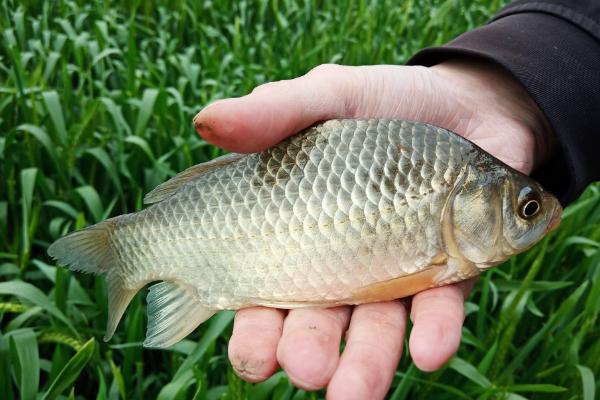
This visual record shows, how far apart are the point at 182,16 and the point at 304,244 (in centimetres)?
367

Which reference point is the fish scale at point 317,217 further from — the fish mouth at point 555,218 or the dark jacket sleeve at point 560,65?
the dark jacket sleeve at point 560,65

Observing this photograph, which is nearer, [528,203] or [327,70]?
[528,203]

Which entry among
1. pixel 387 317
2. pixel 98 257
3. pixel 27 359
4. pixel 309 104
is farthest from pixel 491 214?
pixel 27 359

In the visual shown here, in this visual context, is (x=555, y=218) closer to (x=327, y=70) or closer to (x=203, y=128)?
(x=327, y=70)

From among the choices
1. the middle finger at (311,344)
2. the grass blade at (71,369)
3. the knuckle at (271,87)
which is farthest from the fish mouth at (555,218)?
the grass blade at (71,369)

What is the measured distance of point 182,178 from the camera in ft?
7.02

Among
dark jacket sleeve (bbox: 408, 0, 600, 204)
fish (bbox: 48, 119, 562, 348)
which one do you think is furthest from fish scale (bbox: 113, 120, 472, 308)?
dark jacket sleeve (bbox: 408, 0, 600, 204)

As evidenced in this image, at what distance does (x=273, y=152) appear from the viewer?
2045mm

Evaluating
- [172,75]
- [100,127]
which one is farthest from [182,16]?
[100,127]

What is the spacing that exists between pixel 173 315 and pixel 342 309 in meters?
0.53

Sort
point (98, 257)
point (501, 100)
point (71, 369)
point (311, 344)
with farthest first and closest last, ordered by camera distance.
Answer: point (501, 100) < point (98, 257) < point (71, 369) < point (311, 344)

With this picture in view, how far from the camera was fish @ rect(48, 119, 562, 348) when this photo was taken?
1919mm

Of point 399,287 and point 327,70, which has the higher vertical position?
point 327,70

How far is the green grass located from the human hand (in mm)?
227
